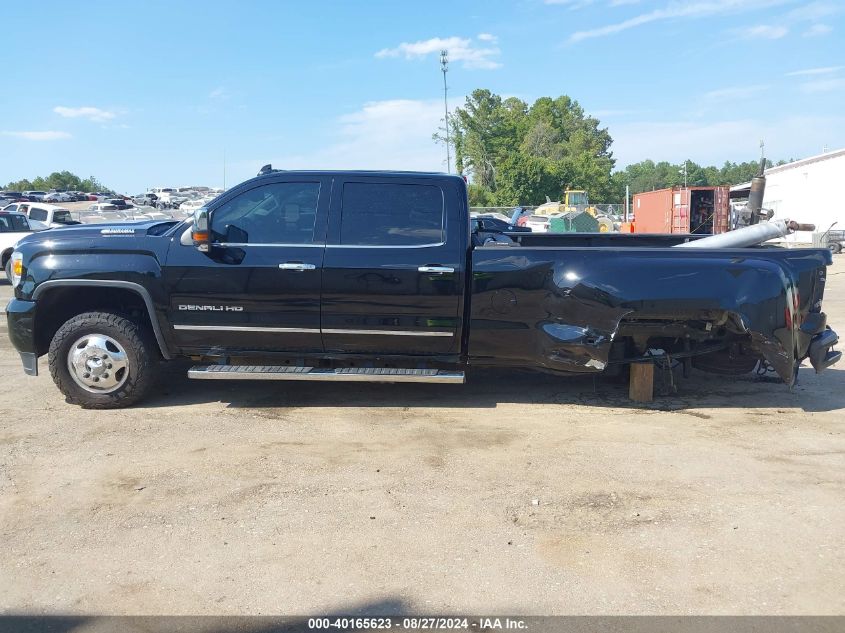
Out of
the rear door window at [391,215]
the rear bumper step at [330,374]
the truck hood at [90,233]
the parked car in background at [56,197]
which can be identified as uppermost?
the parked car in background at [56,197]

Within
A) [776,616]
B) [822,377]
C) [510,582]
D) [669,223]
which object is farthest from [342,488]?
[669,223]

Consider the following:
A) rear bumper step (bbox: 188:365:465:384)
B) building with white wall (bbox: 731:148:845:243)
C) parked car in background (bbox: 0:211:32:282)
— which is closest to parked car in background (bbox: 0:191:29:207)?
parked car in background (bbox: 0:211:32:282)

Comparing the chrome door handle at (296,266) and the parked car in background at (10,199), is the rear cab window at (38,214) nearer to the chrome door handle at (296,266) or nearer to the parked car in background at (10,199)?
the chrome door handle at (296,266)

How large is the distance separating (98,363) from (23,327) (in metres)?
0.69

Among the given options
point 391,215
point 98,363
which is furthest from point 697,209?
point 98,363

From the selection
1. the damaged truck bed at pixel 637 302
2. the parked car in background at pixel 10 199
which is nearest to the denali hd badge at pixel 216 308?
the damaged truck bed at pixel 637 302

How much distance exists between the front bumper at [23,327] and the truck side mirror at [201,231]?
1.50m

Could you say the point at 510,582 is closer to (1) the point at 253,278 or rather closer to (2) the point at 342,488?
(2) the point at 342,488

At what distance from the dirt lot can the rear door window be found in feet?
4.69

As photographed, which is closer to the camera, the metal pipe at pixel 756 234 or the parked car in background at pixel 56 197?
the metal pipe at pixel 756 234

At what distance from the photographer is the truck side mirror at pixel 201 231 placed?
5391 millimetres

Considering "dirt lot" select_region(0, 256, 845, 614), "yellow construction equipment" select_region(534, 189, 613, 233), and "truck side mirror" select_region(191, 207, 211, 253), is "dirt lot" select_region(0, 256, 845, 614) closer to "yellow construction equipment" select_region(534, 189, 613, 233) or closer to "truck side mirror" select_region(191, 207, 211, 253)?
"truck side mirror" select_region(191, 207, 211, 253)

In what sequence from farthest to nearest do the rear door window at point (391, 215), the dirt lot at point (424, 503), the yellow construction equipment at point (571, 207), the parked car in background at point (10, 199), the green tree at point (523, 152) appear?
the green tree at point (523, 152), the parked car in background at point (10, 199), the yellow construction equipment at point (571, 207), the rear door window at point (391, 215), the dirt lot at point (424, 503)

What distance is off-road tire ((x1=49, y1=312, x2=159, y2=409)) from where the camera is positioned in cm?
567
